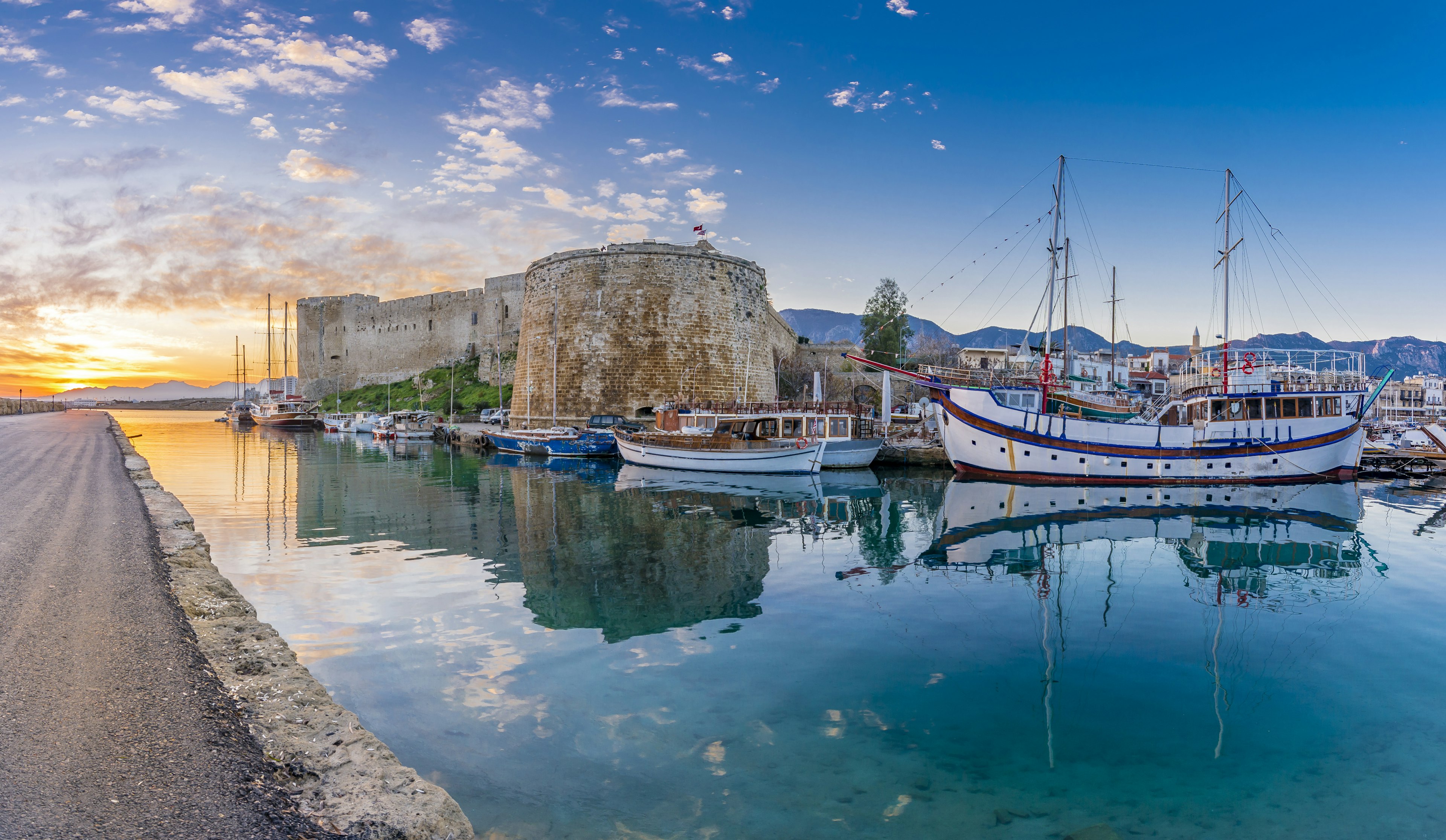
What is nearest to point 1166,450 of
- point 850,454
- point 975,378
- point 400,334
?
point 975,378

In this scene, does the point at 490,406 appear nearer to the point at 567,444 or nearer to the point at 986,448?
the point at 567,444

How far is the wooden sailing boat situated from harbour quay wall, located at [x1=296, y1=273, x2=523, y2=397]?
3786 centimetres

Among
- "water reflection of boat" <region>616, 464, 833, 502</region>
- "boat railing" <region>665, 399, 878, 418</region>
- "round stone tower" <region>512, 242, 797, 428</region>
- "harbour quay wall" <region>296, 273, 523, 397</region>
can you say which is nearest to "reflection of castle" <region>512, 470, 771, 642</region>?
"water reflection of boat" <region>616, 464, 833, 502</region>

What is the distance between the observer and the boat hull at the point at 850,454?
24.3 metres

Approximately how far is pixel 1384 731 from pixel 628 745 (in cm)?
519

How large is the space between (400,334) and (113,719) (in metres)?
63.0

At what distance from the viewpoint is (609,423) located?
30.6 m

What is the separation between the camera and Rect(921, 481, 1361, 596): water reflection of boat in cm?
1038

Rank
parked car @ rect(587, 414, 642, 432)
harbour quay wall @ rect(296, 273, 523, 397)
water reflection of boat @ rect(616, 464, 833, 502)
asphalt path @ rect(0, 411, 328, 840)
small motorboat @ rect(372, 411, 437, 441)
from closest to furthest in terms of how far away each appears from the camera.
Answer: asphalt path @ rect(0, 411, 328, 840) < water reflection of boat @ rect(616, 464, 833, 502) < parked car @ rect(587, 414, 642, 432) < small motorboat @ rect(372, 411, 437, 441) < harbour quay wall @ rect(296, 273, 523, 397)

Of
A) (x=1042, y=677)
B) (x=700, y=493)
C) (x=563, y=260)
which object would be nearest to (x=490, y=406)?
(x=563, y=260)

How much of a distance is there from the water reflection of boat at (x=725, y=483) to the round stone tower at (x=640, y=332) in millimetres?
7954

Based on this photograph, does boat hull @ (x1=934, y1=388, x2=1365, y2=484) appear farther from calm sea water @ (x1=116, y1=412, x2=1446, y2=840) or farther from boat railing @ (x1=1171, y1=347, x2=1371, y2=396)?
calm sea water @ (x1=116, y1=412, x2=1446, y2=840)

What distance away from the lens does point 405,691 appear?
5285 millimetres

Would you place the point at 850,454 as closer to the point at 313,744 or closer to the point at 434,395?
the point at 313,744
